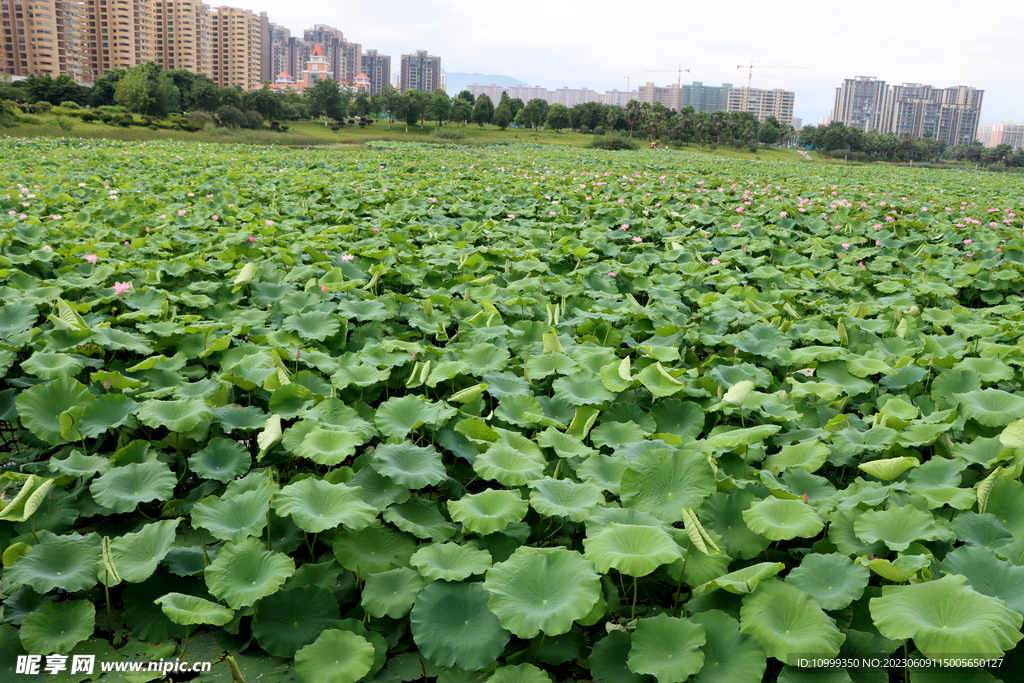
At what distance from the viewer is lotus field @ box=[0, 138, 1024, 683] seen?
4.96 feet

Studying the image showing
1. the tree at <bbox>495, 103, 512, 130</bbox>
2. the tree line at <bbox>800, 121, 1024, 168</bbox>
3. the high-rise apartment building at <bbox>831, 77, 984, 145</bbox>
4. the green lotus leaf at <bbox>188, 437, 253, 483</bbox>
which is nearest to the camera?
the green lotus leaf at <bbox>188, 437, 253, 483</bbox>

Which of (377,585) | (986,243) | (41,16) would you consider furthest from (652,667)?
(41,16)

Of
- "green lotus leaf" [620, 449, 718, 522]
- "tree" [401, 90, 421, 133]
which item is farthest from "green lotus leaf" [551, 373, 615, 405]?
"tree" [401, 90, 421, 133]

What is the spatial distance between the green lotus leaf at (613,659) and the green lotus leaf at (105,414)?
185 centimetres

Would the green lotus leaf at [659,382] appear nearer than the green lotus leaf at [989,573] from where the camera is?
No

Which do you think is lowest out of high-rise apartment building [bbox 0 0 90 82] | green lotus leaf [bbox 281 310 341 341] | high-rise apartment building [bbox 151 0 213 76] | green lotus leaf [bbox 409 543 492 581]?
green lotus leaf [bbox 409 543 492 581]

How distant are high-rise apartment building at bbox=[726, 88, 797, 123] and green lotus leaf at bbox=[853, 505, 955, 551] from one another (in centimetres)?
18818

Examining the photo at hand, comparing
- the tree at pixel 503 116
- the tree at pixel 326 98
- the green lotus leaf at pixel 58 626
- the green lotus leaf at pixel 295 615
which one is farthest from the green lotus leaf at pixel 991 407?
the tree at pixel 503 116

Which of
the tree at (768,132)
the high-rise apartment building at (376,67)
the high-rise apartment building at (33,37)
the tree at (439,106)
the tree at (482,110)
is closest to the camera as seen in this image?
the tree at (439,106)

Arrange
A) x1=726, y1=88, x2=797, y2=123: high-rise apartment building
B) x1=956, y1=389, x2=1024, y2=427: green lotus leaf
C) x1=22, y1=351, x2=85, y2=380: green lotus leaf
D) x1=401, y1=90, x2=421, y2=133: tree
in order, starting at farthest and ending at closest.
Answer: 1. x1=726, y1=88, x2=797, y2=123: high-rise apartment building
2. x1=401, y1=90, x2=421, y2=133: tree
3. x1=22, y1=351, x2=85, y2=380: green lotus leaf
4. x1=956, y1=389, x2=1024, y2=427: green lotus leaf

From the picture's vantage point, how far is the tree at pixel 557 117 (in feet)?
200

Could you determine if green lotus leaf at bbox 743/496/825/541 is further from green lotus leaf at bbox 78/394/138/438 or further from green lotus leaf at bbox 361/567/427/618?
green lotus leaf at bbox 78/394/138/438

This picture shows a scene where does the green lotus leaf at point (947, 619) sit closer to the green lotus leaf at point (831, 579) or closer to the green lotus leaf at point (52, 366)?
the green lotus leaf at point (831, 579)

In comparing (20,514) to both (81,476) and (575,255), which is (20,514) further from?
(575,255)
